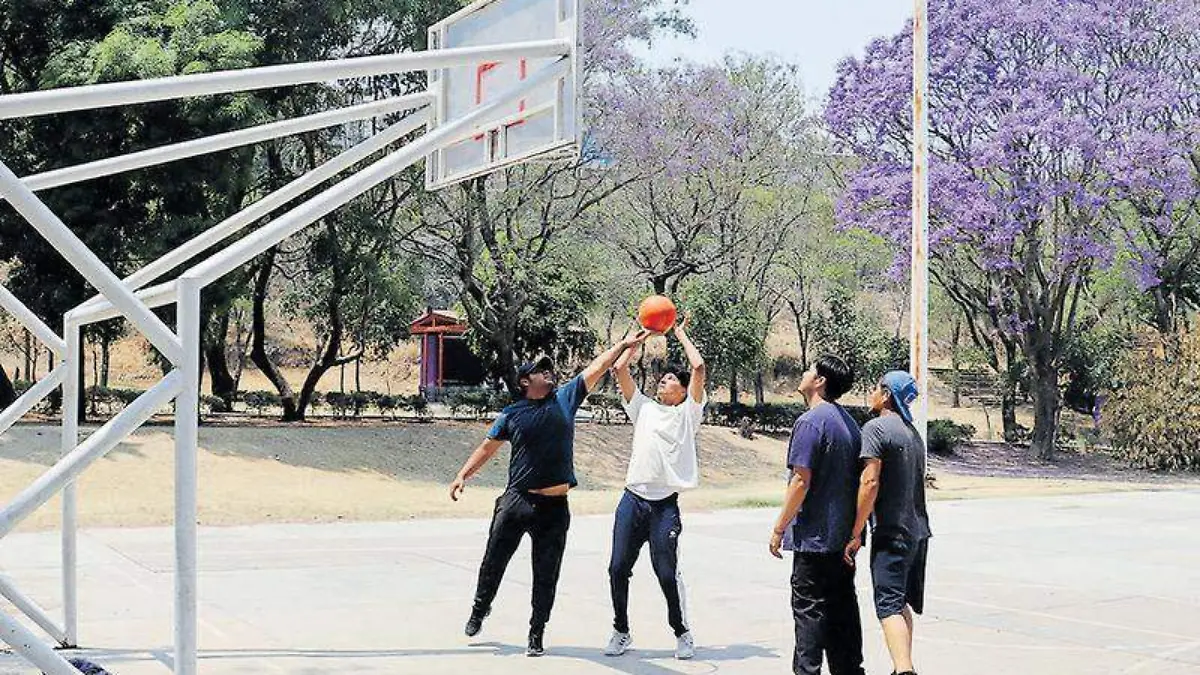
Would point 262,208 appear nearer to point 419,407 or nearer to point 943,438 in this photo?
point 419,407

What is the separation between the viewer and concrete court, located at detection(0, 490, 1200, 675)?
860cm

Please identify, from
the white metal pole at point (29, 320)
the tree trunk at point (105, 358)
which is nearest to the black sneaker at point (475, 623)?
the white metal pole at point (29, 320)

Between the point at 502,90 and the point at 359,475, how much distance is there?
52.2ft

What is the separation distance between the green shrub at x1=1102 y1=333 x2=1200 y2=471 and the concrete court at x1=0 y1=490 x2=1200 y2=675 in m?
14.5

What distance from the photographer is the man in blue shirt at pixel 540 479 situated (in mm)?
8508

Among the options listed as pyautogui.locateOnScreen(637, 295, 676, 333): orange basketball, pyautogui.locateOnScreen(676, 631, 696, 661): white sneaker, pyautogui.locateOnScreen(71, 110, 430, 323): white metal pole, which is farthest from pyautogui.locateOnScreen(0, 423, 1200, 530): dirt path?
pyautogui.locateOnScreen(637, 295, 676, 333): orange basketball

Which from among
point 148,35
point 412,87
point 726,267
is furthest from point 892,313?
point 148,35

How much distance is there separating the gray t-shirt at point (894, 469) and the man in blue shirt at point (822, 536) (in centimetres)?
18

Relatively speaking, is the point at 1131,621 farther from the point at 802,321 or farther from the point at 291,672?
the point at 802,321

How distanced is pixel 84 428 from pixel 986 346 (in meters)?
29.5

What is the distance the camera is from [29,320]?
8344 mm

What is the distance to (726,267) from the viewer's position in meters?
36.9

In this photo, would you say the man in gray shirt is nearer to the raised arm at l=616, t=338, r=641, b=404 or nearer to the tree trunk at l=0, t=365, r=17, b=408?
the raised arm at l=616, t=338, r=641, b=404

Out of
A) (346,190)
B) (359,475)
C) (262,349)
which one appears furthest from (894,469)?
(262,349)
